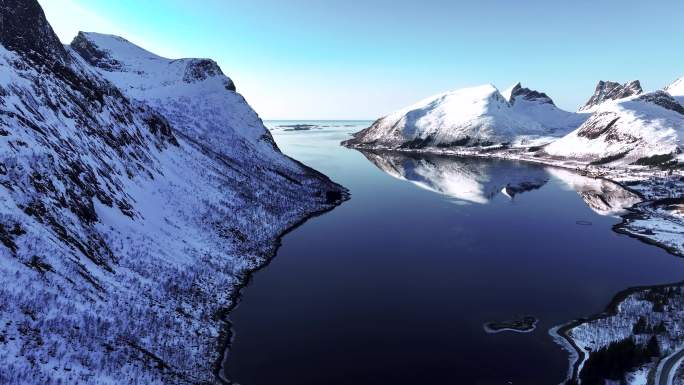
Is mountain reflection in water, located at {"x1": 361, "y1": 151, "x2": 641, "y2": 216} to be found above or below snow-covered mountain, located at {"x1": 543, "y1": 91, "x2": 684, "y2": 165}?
below

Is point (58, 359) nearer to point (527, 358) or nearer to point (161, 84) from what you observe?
point (527, 358)

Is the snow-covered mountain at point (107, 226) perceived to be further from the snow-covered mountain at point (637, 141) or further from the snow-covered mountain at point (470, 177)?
the snow-covered mountain at point (637, 141)

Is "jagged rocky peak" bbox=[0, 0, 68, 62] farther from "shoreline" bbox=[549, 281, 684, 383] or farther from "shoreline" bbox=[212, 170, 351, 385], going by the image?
"shoreline" bbox=[549, 281, 684, 383]

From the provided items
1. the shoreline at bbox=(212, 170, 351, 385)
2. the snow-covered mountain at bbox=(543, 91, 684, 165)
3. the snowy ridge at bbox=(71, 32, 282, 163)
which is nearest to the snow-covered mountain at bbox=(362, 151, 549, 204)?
the snow-covered mountain at bbox=(543, 91, 684, 165)

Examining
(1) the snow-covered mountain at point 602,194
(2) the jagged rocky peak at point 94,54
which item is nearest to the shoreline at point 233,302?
(1) the snow-covered mountain at point 602,194

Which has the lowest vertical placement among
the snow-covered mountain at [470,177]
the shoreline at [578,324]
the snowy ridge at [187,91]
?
the shoreline at [578,324]

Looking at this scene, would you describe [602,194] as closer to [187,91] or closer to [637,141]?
[637,141]
